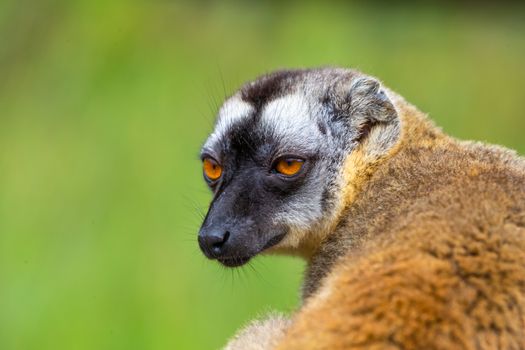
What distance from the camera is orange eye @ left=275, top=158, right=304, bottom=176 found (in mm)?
6969

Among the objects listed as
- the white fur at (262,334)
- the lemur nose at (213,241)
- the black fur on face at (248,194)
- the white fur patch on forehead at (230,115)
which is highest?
the white fur patch on forehead at (230,115)

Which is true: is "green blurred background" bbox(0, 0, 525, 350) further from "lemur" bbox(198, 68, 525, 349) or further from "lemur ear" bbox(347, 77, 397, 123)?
"lemur ear" bbox(347, 77, 397, 123)

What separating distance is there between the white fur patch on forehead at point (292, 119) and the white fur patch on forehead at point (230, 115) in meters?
0.16

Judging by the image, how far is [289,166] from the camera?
7000 millimetres

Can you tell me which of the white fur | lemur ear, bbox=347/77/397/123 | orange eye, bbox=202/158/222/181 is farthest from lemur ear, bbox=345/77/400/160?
the white fur

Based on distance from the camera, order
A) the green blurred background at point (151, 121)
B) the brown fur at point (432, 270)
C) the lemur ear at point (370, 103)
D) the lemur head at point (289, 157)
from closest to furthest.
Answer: the brown fur at point (432, 270) → the lemur head at point (289, 157) → the lemur ear at point (370, 103) → the green blurred background at point (151, 121)

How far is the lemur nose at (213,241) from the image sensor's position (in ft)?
21.8

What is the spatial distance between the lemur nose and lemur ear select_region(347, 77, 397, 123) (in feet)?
4.37

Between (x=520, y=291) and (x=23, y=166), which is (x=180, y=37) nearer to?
(x=23, y=166)

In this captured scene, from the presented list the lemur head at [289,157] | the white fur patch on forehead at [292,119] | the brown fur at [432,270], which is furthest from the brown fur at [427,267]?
the white fur patch on forehead at [292,119]

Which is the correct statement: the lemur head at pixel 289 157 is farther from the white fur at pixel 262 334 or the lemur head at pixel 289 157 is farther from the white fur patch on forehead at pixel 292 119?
the white fur at pixel 262 334

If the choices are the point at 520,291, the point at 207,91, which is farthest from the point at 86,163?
the point at 520,291

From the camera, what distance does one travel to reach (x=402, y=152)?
22.3 ft

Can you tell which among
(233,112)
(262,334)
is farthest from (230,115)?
(262,334)
